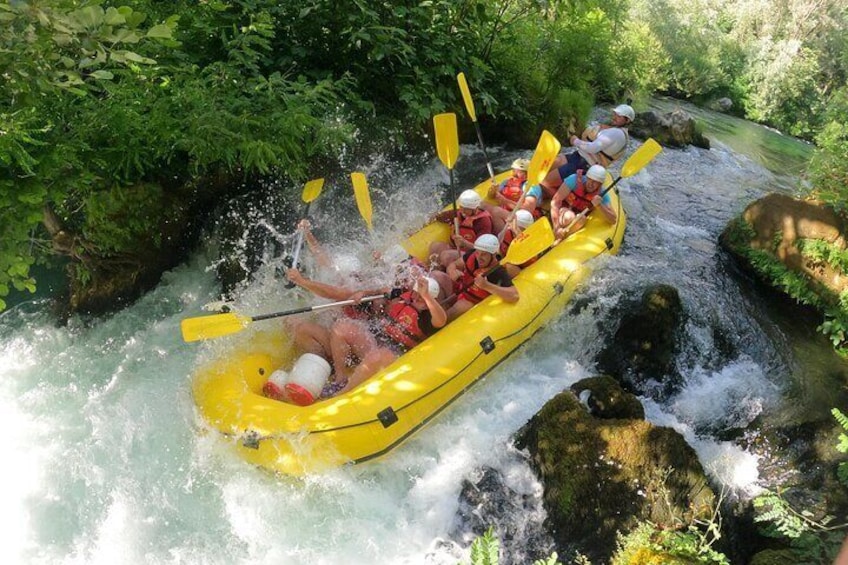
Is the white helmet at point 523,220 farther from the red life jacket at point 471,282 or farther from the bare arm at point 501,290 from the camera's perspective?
the bare arm at point 501,290

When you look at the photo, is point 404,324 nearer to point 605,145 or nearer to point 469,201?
point 469,201

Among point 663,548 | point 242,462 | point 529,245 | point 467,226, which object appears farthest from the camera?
point 467,226

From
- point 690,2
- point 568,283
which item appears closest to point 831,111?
point 568,283

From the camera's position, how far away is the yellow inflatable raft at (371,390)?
128 inches

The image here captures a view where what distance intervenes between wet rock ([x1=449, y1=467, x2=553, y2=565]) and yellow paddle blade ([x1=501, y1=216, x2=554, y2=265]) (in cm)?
155

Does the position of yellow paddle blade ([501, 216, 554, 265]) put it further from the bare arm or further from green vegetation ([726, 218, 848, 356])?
green vegetation ([726, 218, 848, 356])

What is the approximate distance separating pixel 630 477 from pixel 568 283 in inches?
66.3

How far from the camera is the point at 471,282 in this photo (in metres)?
4.32

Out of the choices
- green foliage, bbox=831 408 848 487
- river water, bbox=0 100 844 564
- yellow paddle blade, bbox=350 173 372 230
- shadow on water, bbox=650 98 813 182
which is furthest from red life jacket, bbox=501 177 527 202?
shadow on water, bbox=650 98 813 182

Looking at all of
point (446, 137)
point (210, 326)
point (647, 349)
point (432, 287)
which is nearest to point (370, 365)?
point (432, 287)

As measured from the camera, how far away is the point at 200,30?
4.50m

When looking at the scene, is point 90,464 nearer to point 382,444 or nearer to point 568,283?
point 382,444

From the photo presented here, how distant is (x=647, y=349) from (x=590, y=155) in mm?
1913

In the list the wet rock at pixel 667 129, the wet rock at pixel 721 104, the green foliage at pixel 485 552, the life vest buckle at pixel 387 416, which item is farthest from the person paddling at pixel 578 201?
the wet rock at pixel 721 104
